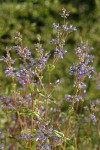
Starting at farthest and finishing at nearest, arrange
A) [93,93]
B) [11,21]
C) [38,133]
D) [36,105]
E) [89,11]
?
[89,11] → [93,93] → [11,21] → [36,105] → [38,133]

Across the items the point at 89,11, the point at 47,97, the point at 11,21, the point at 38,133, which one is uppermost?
the point at 89,11

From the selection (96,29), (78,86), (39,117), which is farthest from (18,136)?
(96,29)

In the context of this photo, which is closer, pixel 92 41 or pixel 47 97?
pixel 47 97

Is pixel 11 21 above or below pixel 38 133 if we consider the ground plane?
above

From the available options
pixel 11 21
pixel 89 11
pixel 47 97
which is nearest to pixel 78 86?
pixel 47 97

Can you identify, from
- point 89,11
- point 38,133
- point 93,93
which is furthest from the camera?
point 89,11

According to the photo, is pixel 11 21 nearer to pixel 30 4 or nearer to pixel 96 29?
pixel 30 4
